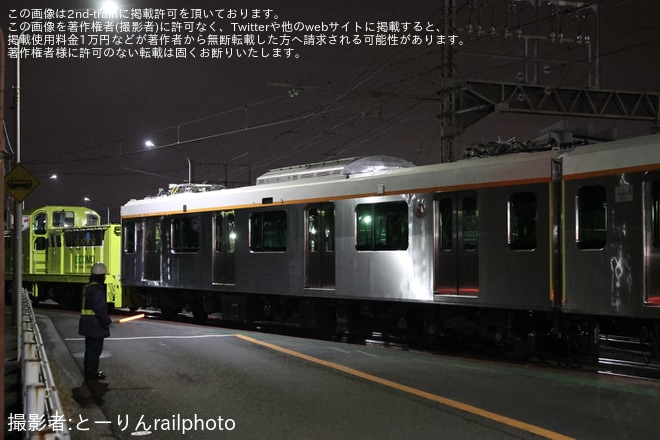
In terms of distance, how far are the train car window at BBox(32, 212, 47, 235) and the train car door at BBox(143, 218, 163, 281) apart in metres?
10.5

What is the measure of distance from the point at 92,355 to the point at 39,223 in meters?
21.2

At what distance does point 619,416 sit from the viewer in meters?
7.91

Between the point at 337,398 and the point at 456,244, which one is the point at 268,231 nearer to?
the point at 456,244

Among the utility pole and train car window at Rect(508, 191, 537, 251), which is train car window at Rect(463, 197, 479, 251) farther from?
the utility pole

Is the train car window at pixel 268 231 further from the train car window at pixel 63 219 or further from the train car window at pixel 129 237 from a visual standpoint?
the train car window at pixel 63 219

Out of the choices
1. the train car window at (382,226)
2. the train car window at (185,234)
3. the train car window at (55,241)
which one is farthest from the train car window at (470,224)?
the train car window at (55,241)

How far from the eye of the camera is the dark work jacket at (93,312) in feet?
33.2

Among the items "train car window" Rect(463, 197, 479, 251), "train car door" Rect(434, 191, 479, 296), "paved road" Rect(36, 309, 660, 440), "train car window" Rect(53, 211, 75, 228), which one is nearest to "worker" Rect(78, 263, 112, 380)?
"paved road" Rect(36, 309, 660, 440)

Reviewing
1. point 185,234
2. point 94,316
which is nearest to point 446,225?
point 94,316

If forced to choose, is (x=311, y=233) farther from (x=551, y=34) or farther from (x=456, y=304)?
(x=551, y=34)

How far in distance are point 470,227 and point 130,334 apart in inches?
323

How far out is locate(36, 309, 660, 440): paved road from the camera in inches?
295

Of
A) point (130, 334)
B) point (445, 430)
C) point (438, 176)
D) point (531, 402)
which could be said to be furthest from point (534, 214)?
point (130, 334)

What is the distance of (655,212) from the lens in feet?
32.1
